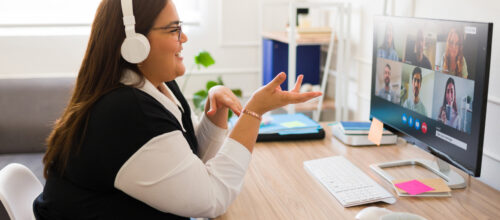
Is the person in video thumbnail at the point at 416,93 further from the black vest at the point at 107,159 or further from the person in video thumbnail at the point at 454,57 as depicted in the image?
the black vest at the point at 107,159

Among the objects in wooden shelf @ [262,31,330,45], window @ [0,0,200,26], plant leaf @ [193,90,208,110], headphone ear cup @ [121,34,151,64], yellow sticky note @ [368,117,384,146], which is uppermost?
window @ [0,0,200,26]

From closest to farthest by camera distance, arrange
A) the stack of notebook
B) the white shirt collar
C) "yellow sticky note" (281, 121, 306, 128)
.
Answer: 1. the white shirt collar
2. the stack of notebook
3. "yellow sticky note" (281, 121, 306, 128)

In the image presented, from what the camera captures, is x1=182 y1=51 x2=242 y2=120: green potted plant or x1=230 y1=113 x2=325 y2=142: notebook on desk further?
x1=182 y1=51 x2=242 y2=120: green potted plant

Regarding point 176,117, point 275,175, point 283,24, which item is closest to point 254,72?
point 283,24

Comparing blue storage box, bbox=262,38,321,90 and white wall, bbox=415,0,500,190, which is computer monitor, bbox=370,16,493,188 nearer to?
white wall, bbox=415,0,500,190

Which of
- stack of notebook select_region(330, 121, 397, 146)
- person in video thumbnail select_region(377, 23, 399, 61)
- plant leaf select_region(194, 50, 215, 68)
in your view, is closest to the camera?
person in video thumbnail select_region(377, 23, 399, 61)

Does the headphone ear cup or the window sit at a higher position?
the window

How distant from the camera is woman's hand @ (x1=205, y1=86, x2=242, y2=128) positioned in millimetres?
1331

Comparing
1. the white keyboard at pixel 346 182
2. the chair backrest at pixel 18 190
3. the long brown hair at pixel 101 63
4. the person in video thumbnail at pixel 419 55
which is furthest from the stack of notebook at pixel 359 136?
the chair backrest at pixel 18 190

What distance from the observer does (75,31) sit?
11.5 feet

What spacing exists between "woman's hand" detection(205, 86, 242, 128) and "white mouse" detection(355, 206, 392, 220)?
1.33 feet

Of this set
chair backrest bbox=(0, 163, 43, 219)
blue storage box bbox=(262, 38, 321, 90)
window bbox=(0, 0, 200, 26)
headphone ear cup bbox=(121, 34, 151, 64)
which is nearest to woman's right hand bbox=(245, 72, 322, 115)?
headphone ear cup bbox=(121, 34, 151, 64)

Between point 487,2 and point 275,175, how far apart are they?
88 centimetres

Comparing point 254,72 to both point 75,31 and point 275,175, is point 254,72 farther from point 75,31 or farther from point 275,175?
point 275,175
